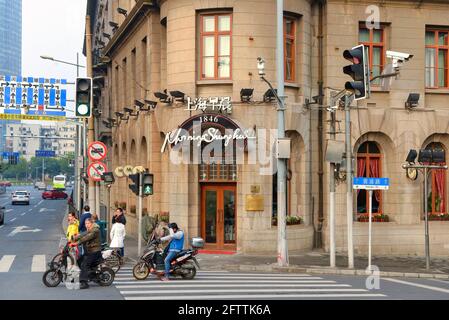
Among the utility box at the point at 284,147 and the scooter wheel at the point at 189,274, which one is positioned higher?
the utility box at the point at 284,147

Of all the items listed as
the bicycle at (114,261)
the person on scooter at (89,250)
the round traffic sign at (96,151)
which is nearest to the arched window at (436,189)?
the round traffic sign at (96,151)

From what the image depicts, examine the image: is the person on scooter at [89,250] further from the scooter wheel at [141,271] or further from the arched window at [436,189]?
the arched window at [436,189]

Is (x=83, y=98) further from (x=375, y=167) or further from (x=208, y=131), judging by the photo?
(x=375, y=167)

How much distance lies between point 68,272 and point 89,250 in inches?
30.2

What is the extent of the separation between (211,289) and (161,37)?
52.0ft

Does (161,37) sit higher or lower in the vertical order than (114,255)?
higher

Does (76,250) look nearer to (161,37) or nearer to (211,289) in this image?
(211,289)

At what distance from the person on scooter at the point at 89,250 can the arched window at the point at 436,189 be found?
614 inches

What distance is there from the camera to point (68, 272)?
15.2 m

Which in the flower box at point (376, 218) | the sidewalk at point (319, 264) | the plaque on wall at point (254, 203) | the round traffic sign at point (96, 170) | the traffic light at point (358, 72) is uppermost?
the traffic light at point (358, 72)

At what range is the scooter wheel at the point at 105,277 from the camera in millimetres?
15180

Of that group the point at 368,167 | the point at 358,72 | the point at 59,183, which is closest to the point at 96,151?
the point at 368,167

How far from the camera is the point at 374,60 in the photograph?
81.9ft
